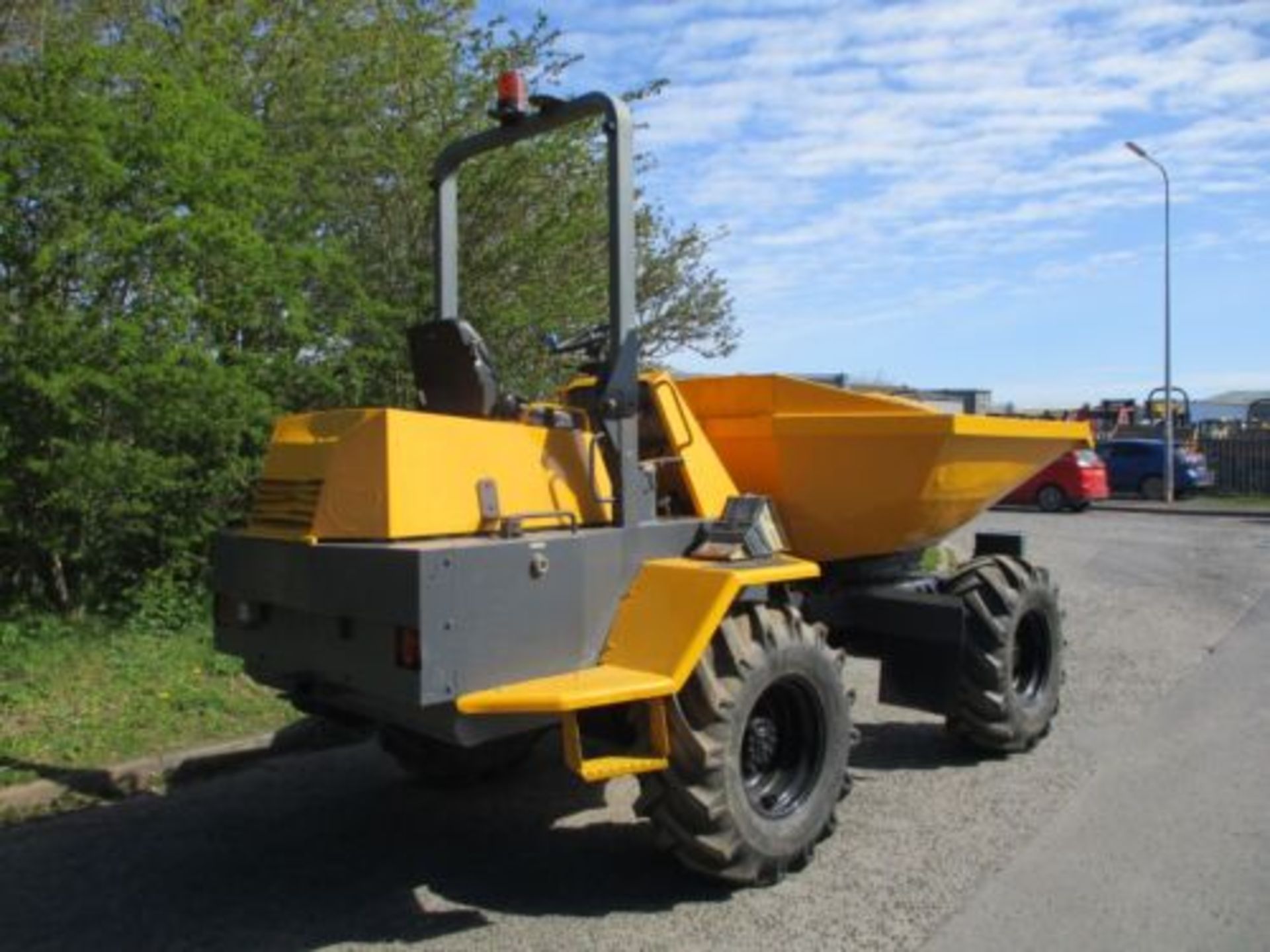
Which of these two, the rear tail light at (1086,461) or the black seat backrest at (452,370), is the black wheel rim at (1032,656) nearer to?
the black seat backrest at (452,370)

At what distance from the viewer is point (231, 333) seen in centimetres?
845

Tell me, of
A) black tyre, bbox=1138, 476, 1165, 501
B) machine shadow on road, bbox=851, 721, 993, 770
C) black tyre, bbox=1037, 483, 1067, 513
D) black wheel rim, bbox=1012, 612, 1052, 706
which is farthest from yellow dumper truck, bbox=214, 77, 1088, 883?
black tyre, bbox=1138, 476, 1165, 501

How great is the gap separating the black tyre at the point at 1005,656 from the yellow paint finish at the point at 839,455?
0.67 m

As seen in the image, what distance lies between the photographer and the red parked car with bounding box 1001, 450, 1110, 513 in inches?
1033

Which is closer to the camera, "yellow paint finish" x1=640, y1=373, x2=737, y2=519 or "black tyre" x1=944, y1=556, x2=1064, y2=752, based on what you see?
"yellow paint finish" x1=640, y1=373, x2=737, y2=519

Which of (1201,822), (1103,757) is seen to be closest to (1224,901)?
(1201,822)

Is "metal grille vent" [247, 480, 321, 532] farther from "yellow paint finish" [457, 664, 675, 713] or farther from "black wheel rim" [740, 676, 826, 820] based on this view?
"black wheel rim" [740, 676, 826, 820]

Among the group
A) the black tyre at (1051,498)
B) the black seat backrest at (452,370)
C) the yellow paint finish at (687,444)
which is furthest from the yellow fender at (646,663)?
the black tyre at (1051,498)

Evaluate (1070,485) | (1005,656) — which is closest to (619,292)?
(1005,656)

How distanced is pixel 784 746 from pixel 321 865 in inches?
78.2

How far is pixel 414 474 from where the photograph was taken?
4363mm

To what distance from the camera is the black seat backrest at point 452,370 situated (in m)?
A: 5.04

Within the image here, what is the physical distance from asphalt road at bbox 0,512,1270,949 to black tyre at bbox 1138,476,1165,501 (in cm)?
2457

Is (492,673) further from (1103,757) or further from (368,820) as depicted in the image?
(1103,757)
